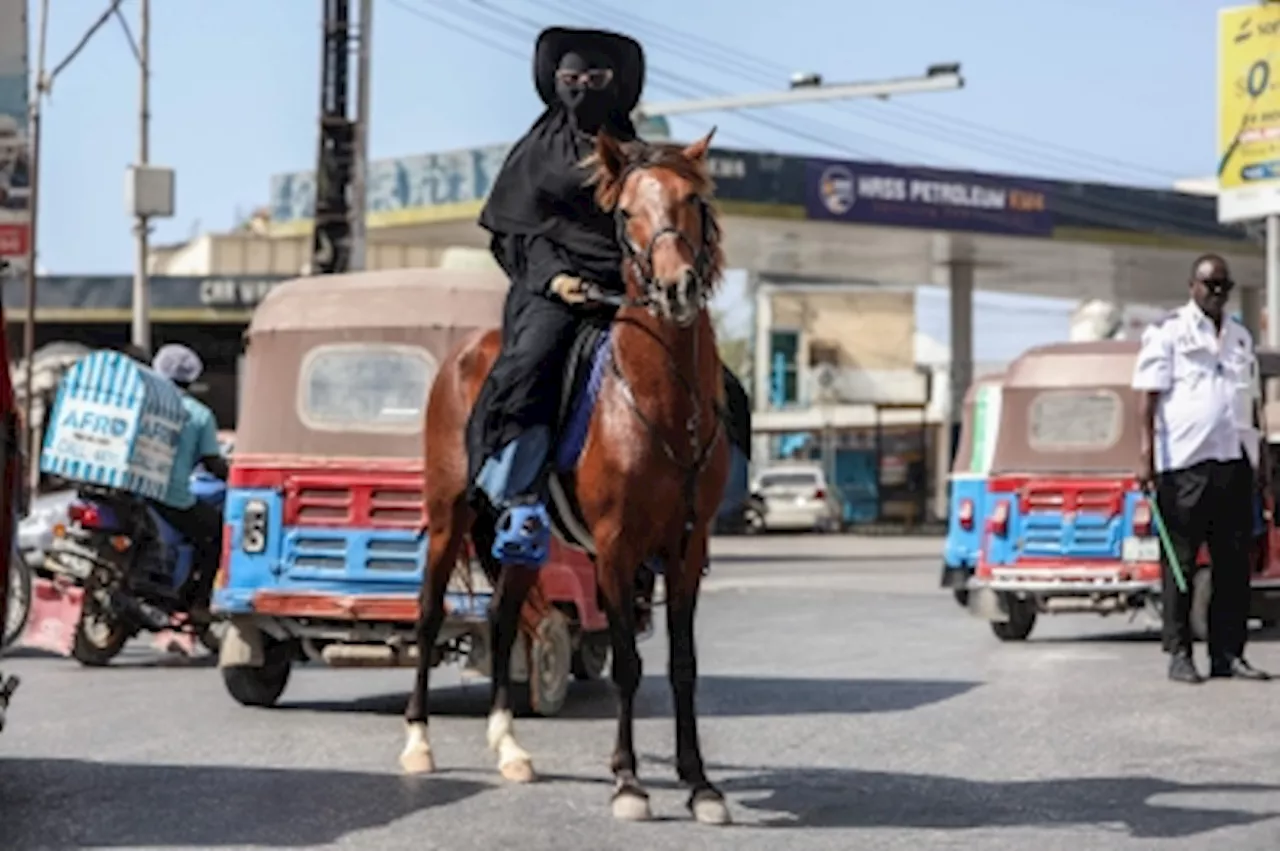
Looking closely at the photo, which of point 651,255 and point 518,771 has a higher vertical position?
point 651,255

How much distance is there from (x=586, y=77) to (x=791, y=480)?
2137 inches

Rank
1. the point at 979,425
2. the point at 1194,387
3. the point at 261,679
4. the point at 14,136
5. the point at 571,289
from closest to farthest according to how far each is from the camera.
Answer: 1. the point at 571,289
2. the point at 261,679
3. the point at 1194,387
4. the point at 979,425
5. the point at 14,136

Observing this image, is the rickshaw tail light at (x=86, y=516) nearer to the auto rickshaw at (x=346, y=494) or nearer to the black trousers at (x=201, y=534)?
the black trousers at (x=201, y=534)

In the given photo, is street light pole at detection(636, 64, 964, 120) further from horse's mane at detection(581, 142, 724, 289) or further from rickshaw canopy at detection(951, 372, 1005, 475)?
horse's mane at detection(581, 142, 724, 289)

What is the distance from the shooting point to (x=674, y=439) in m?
8.98

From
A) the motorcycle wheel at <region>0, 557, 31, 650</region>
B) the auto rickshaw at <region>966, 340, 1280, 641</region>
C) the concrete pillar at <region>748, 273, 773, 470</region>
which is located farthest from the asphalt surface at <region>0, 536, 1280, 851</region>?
the concrete pillar at <region>748, 273, 773, 470</region>

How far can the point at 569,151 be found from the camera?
972 centimetres

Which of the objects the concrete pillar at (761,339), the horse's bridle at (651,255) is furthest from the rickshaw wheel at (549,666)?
the concrete pillar at (761,339)

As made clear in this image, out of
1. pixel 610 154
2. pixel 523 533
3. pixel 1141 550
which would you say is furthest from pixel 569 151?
pixel 1141 550

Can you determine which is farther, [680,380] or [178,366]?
[178,366]

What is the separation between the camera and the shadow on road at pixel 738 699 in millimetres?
12594

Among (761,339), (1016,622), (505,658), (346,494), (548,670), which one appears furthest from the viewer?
(761,339)

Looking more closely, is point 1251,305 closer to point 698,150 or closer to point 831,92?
point 831,92

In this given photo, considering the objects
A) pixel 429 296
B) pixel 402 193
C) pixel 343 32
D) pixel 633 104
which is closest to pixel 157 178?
pixel 343 32
